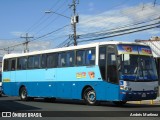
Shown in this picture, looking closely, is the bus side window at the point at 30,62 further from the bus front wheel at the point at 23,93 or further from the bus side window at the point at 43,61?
the bus front wheel at the point at 23,93

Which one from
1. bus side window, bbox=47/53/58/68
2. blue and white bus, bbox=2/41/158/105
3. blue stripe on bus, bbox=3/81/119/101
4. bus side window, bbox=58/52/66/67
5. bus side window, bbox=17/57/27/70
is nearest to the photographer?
blue and white bus, bbox=2/41/158/105

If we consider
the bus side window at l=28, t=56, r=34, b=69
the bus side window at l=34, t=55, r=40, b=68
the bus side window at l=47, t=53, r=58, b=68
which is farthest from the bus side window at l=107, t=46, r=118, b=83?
the bus side window at l=28, t=56, r=34, b=69

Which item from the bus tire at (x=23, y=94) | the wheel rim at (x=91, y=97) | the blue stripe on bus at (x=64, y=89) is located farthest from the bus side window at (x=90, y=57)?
the bus tire at (x=23, y=94)

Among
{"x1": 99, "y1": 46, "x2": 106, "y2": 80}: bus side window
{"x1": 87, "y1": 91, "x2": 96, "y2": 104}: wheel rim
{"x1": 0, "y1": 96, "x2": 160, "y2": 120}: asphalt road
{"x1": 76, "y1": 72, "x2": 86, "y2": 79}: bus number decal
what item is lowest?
{"x1": 0, "y1": 96, "x2": 160, "y2": 120}: asphalt road

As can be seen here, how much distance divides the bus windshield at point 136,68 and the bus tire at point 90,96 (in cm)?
261

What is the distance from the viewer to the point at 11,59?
29641 millimetres

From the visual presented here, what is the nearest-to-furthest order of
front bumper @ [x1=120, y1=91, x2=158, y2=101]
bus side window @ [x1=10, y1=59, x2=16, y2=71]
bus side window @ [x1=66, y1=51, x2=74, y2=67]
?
front bumper @ [x1=120, y1=91, x2=158, y2=101], bus side window @ [x1=66, y1=51, x2=74, y2=67], bus side window @ [x1=10, y1=59, x2=16, y2=71]

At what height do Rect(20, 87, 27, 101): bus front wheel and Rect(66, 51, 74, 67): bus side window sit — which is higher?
Rect(66, 51, 74, 67): bus side window

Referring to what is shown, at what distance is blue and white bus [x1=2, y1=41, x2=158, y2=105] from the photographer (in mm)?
19766

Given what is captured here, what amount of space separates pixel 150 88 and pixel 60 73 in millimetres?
6035

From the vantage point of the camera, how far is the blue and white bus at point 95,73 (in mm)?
19766

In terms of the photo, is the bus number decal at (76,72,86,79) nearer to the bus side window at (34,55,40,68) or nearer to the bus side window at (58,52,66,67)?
the bus side window at (58,52,66,67)

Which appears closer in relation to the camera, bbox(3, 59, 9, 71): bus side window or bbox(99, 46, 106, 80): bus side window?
bbox(99, 46, 106, 80): bus side window

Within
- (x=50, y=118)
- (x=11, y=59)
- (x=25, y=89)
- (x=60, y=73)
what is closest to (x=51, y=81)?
(x=60, y=73)
